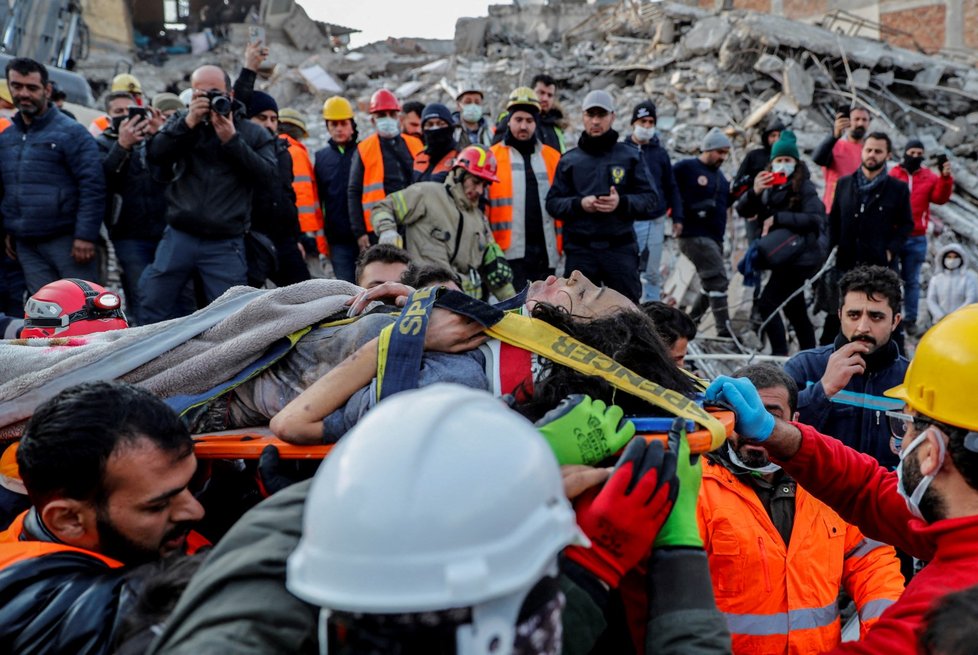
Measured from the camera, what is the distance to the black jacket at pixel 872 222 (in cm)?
704

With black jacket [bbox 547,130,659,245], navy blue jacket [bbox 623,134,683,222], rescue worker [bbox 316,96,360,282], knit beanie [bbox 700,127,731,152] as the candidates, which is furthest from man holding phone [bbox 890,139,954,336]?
rescue worker [bbox 316,96,360,282]

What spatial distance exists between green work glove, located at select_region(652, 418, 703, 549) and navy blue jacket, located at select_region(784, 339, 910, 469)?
211 cm

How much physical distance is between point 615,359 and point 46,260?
4.56 meters

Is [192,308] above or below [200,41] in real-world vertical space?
below

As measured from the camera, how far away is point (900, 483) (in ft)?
6.12

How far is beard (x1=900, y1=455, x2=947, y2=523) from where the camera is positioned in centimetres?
177

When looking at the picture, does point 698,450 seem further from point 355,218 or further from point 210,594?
point 355,218

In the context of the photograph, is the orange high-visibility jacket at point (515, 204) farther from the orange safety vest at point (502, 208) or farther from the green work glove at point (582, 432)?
the green work glove at point (582, 432)

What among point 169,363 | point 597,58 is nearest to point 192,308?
point 169,363

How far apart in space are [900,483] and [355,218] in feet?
15.9

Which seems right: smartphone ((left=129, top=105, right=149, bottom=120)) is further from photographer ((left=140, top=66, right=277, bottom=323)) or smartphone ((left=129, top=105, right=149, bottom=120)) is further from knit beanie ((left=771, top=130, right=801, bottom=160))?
knit beanie ((left=771, top=130, right=801, bottom=160))

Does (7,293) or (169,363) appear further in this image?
(7,293)

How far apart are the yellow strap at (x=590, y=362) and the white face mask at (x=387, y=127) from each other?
14.8 ft

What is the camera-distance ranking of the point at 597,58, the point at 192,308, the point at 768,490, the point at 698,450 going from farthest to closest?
1. the point at 597,58
2. the point at 192,308
3. the point at 768,490
4. the point at 698,450
